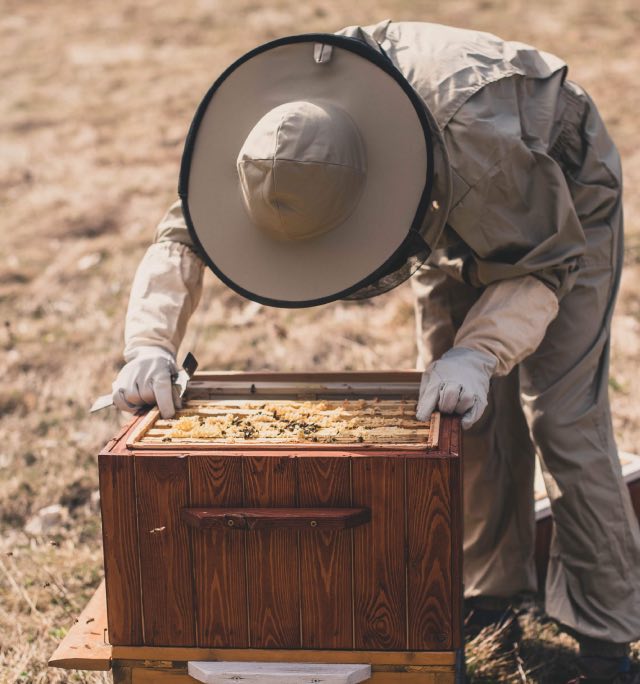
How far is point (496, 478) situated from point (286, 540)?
1.50m

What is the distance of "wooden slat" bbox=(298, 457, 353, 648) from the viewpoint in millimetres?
2395

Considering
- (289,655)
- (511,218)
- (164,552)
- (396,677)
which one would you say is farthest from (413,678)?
(511,218)

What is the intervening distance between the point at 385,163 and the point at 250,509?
977mm

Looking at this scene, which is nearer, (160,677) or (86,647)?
(160,677)

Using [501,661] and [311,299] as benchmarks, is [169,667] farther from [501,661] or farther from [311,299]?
[501,661]

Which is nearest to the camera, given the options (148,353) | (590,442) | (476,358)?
(476,358)

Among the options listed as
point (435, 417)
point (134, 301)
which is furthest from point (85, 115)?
point (435, 417)

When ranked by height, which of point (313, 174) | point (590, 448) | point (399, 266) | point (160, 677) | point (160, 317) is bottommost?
point (160, 677)

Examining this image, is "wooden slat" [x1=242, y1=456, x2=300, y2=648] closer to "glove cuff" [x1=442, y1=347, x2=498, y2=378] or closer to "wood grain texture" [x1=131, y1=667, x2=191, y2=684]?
"wood grain texture" [x1=131, y1=667, x2=191, y2=684]

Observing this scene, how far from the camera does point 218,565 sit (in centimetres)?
247

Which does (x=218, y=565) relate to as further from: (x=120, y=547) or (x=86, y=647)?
(x=86, y=647)

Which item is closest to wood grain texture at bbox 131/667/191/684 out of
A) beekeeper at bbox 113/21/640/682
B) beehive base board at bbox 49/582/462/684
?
beehive base board at bbox 49/582/462/684

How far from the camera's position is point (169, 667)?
8.41 feet

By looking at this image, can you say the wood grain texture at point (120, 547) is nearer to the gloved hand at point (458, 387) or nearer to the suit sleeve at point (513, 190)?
the gloved hand at point (458, 387)
